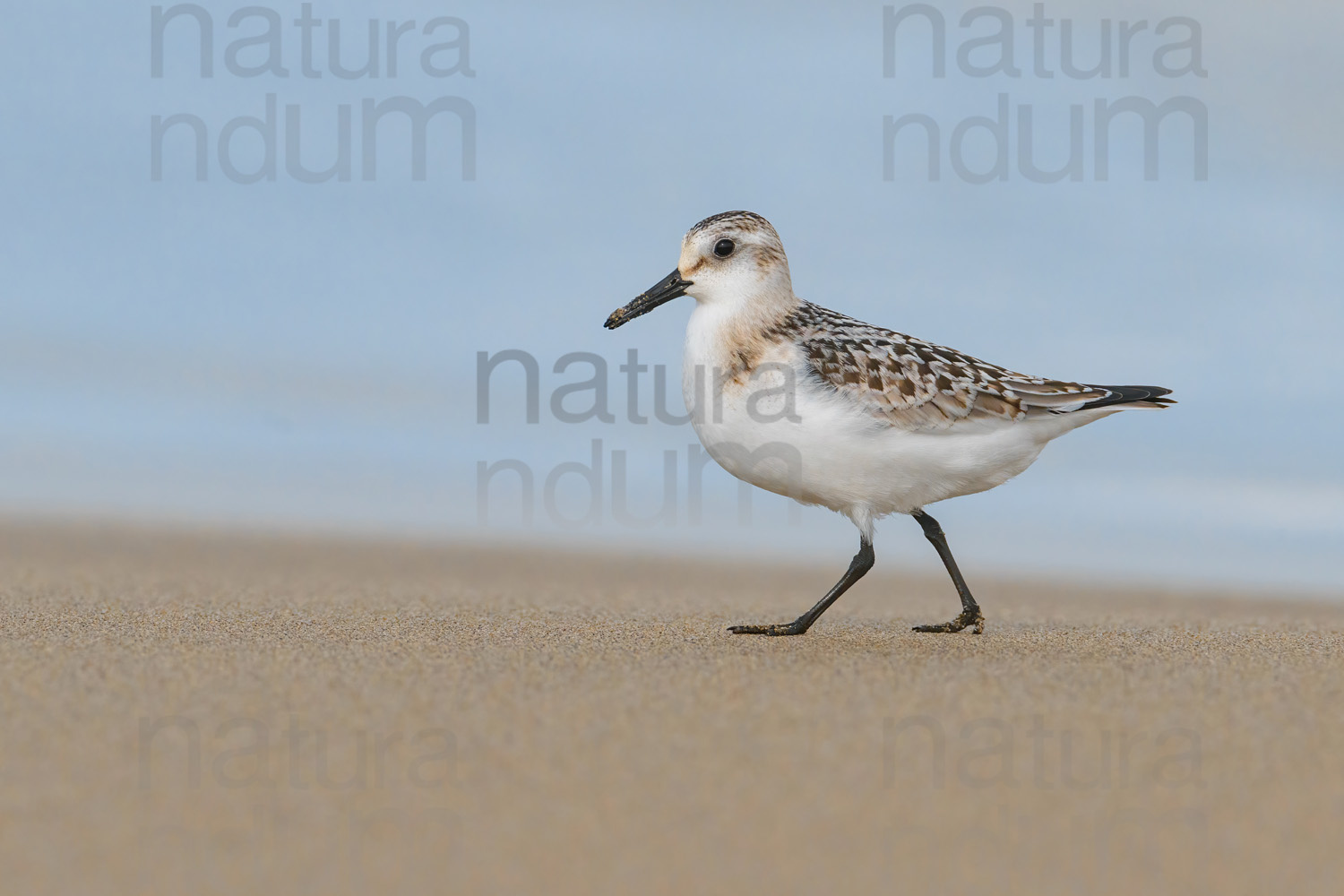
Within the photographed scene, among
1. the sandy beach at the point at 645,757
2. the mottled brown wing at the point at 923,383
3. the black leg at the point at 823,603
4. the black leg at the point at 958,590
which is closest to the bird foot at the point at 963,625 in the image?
the black leg at the point at 958,590

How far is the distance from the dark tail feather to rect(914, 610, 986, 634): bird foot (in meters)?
1.05

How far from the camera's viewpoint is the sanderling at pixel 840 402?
523 cm

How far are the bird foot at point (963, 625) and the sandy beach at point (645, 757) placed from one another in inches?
7.8

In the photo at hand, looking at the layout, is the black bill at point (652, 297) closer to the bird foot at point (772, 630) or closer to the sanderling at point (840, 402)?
the sanderling at point (840, 402)

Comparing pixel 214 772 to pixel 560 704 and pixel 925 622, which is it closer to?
pixel 560 704

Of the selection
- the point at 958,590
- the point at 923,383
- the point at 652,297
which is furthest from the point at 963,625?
the point at 652,297

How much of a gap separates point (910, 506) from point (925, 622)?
97 centimetres

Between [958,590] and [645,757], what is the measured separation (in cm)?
286

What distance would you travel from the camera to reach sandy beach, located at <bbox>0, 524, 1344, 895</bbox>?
2.68 m

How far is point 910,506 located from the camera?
5488mm

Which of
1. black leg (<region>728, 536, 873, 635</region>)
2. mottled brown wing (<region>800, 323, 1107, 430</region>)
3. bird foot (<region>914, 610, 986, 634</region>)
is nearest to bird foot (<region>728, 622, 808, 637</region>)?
black leg (<region>728, 536, 873, 635</region>)

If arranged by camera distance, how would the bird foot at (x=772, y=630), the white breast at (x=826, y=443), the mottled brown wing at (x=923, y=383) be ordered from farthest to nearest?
the bird foot at (x=772, y=630) → the mottled brown wing at (x=923, y=383) → the white breast at (x=826, y=443)

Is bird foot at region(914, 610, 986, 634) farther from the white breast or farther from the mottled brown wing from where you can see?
the mottled brown wing

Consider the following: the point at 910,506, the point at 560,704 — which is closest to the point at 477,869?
the point at 560,704
